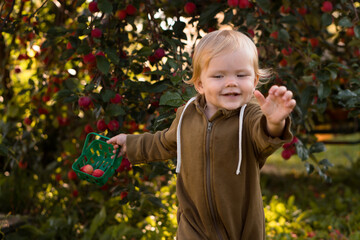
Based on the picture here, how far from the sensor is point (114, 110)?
2035mm

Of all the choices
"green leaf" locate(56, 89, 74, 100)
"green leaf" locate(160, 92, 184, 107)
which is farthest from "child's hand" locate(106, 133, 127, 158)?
"green leaf" locate(56, 89, 74, 100)

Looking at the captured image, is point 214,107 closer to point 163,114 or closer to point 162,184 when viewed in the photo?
point 163,114

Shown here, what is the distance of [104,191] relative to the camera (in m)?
3.01

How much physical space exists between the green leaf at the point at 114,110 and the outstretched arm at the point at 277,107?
91 centimetres

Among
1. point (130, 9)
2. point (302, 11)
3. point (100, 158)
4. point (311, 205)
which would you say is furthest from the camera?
point (311, 205)

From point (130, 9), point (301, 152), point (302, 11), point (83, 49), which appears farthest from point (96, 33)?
point (302, 11)

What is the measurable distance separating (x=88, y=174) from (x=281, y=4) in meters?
1.53

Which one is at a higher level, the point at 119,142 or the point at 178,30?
the point at 178,30

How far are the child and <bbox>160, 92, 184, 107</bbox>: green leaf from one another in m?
0.24

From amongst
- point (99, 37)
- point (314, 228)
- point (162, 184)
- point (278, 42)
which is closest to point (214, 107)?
point (99, 37)

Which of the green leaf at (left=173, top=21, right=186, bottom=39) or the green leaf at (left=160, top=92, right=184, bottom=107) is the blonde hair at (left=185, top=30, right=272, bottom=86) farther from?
the green leaf at (left=173, top=21, right=186, bottom=39)

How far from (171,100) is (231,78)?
47cm

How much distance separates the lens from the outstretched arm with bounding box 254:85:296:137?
1188mm

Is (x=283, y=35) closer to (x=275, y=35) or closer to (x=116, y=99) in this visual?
(x=275, y=35)
